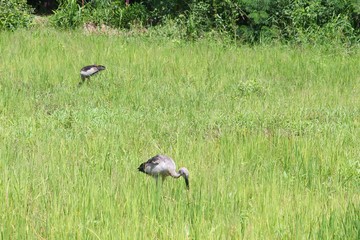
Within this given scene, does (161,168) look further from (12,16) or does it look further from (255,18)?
(12,16)

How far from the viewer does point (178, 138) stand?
21.2 feet

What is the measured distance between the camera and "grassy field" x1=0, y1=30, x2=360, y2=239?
4148mm

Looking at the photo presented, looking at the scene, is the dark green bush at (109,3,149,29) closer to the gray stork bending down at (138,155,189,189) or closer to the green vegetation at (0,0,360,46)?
the green vegetation at (0,0,360,46)

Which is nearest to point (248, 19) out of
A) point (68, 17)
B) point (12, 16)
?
point (68, 17)

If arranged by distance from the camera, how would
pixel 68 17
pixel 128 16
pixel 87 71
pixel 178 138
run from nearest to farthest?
pixel 178 138 → pixel 87 71 → pixel 68 17 → pixel 128 16

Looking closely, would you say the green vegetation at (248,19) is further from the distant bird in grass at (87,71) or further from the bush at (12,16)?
the distant bird in grass at (87,71)

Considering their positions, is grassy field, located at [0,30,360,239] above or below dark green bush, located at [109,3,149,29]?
below

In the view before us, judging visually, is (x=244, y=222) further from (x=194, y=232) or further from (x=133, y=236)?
(x=133, y=236)

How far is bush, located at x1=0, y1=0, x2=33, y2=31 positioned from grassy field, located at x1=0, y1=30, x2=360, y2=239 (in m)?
0.71

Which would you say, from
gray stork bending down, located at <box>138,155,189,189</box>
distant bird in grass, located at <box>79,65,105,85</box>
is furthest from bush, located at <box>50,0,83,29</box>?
gray stork bending down, located at <box>138,155,189,189</box>

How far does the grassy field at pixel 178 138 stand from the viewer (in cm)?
415

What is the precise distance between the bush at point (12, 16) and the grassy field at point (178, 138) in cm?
71

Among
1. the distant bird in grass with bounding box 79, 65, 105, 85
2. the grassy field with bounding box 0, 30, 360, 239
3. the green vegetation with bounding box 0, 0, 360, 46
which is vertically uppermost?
the green vegetation with bounding box 0, 0, 360, 46

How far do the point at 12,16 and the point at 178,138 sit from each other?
772cm
